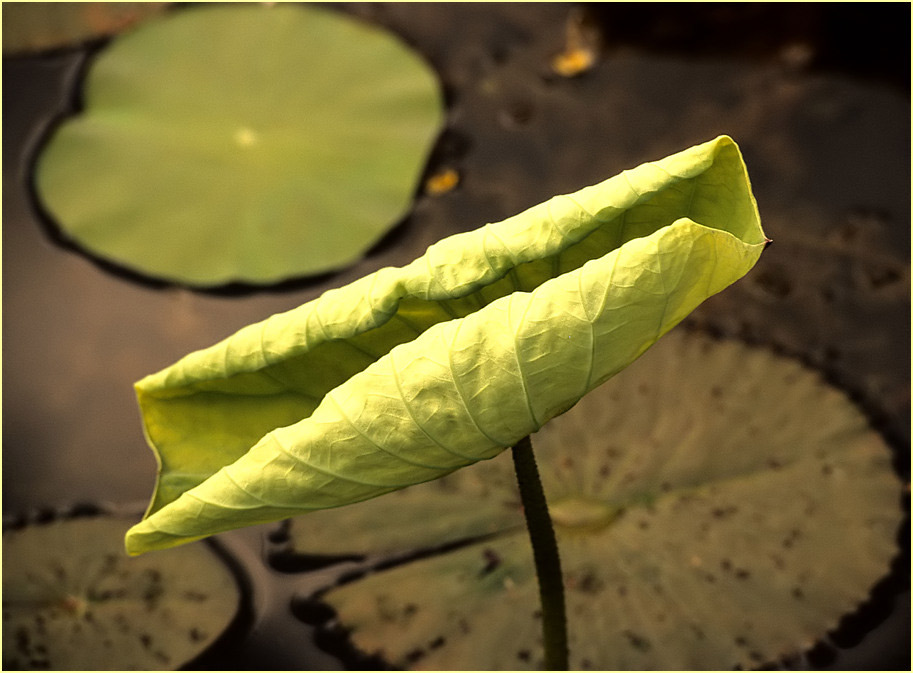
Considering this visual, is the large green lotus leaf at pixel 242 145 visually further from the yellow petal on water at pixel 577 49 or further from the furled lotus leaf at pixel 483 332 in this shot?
the furled lotus leaf at pixel 483 332

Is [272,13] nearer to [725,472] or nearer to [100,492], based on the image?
[100,492]

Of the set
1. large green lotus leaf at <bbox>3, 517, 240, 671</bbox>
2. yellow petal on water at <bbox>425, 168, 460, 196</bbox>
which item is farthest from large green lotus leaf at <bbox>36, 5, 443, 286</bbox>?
large green lotus leaf at <bbox>3, 517, 240, 671</bbox>

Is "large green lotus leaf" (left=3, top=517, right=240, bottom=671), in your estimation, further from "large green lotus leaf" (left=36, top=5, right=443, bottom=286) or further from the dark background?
"large green lotus leaf" (left=36, top=5, right=443, bottom=286)

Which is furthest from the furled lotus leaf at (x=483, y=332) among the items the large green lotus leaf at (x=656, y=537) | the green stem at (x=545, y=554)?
the large green lotus leaf at (x=656, y=537)

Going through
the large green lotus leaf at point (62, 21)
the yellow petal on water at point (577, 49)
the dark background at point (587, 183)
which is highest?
the large green lotus leaf at point (62, 21)

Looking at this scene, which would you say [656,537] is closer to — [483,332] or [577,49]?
[483,332]

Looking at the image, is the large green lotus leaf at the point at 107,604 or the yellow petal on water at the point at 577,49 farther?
the yellow petal on water at the point at 577,49
